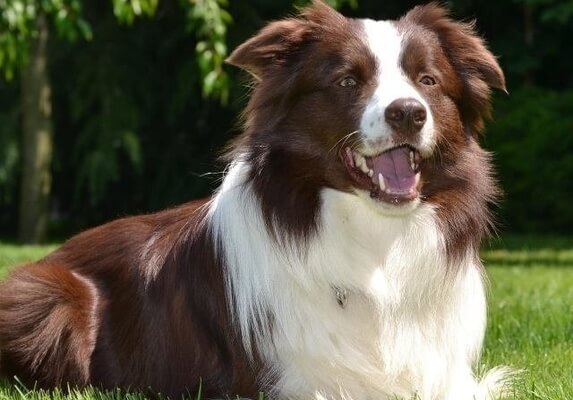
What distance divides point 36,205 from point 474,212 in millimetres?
12702

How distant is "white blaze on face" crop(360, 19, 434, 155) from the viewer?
3.83 m

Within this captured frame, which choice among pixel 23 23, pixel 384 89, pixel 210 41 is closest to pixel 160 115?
pixel 210 41

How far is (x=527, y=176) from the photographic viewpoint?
16.0m

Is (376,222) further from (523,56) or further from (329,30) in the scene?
(523,56)

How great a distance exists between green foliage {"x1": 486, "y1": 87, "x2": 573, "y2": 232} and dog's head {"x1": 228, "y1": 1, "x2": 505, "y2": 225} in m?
11.8

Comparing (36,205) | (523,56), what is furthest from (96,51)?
(523,56)

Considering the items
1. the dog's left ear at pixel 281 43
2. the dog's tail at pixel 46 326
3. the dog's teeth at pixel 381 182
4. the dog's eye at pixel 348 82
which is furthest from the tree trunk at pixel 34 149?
the dog's teeth at pixel 381 182

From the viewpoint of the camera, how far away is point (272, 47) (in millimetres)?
4148

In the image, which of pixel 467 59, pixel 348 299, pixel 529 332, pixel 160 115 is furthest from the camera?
pixel 160 115

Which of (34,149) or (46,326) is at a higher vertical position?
(46,326)

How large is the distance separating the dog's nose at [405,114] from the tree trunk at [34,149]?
1264 centimetres

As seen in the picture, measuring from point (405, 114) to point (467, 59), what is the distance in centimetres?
64

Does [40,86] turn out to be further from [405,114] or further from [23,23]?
[405,114]

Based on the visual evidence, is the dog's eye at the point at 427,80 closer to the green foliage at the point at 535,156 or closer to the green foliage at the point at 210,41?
the green foliage at the point at 210,41
